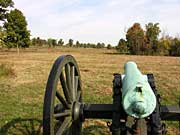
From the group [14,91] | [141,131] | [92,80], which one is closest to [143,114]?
[141,131]

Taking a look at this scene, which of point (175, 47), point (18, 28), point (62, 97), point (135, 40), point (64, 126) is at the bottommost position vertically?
point (175, 47)

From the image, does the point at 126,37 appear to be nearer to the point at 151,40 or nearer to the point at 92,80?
the point at 151,40

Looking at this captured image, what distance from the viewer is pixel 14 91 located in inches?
468

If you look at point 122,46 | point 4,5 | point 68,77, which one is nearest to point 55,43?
point 122,46

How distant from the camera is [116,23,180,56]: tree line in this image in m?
55.8

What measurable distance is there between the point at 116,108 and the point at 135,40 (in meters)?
52.9

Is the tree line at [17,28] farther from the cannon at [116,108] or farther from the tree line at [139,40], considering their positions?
the cannon at [116,108]

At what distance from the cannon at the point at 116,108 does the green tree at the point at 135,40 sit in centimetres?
5163

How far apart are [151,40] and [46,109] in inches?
2147

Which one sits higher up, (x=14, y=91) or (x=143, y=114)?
(x=143, y=114)

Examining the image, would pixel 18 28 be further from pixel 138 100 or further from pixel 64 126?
pixel 138 100

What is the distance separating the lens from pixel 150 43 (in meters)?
56.9

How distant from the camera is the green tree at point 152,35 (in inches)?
2238

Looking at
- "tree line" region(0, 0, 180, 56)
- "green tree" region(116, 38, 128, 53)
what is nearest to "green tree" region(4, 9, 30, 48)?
"tree line" region(0, 0, 180, 56)
